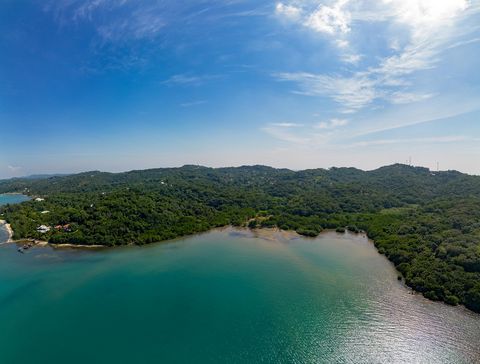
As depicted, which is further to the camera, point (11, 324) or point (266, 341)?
point (11, 324)

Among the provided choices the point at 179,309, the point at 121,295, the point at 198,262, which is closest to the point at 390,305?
the point at 179,309

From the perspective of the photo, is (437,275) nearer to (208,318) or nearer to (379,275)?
(379,275)

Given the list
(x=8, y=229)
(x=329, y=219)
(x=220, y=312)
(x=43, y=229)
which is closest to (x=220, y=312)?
(x=220, y=312)

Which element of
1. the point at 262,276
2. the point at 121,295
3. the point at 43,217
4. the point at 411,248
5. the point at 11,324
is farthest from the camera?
the point at 43,217

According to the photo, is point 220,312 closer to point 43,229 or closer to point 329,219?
point 43,229

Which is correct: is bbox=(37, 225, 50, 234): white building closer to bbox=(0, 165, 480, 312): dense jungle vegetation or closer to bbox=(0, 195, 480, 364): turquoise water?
bbox=(0, 165, 480, 312): dense jungle vegetation

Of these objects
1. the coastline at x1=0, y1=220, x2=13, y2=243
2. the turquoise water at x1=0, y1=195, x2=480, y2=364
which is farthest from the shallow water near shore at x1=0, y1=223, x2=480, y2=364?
the coastline at x1=0, y1=220, x2=13, y2=243

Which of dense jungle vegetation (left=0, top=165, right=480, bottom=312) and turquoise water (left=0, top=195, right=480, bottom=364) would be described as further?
dense jungle vegetation (left=0, top=165, right=480, bottom=312)
